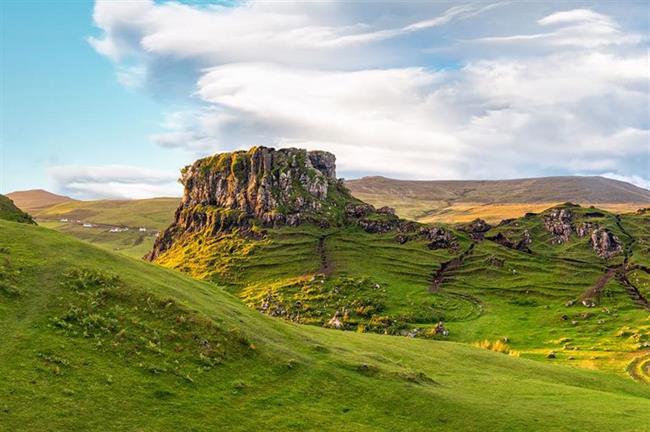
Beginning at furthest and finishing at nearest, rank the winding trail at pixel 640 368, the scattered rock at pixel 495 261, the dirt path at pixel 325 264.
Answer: the scattered rock at pixel 495 261, the dirt path at pixel 325 264, the winding trail at pixel 640 368

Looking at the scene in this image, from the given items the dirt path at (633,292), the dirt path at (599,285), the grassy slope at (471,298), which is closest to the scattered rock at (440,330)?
the grassy slope at (471,298)

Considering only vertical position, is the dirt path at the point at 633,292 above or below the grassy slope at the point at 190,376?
below

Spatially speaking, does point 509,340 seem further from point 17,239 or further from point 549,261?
A: point 17,239

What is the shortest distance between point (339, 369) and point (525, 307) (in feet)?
427

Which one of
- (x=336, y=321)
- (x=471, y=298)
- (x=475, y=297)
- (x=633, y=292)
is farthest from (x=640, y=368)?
(x=633, y=292)

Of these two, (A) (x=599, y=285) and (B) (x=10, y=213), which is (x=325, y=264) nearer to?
(A) (x=599, y=285)

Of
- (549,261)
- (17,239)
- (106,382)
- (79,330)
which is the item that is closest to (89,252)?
(17,239)

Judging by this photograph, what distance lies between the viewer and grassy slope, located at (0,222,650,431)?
3512 centimetres

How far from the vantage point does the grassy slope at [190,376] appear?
35.1 metres

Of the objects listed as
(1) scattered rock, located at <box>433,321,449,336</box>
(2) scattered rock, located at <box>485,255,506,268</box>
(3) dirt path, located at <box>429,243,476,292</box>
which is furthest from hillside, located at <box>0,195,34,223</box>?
(2) scattered rock, located at <box>485,255,506,268</box>

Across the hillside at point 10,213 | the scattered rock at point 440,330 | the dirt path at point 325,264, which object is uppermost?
the hillside at point 10,213

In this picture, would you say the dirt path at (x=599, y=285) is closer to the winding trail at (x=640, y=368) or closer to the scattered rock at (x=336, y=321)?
the winding trail at (x=640, y=368)

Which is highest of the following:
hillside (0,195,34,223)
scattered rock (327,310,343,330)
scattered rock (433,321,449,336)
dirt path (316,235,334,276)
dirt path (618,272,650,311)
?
hillside (0,195,34,223)

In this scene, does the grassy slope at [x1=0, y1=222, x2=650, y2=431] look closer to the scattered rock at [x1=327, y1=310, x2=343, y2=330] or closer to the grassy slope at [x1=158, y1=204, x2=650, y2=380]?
the grassy slope at [x1=158, y1=204, x2=650, y2=380]
